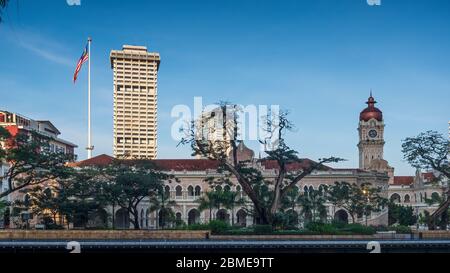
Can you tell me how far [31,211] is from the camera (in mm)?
45469

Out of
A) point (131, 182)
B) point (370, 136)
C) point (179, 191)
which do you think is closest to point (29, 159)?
point (131, 182)

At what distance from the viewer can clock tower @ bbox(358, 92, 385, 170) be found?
320 feet

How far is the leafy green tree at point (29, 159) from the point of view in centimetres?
3822

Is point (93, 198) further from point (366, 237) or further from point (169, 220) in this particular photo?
point (366, 237)

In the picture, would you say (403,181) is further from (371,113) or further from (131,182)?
(131,182)

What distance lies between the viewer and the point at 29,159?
38344 millimetres

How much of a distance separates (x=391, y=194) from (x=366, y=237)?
65.9 metres

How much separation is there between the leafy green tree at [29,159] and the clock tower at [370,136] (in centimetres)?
6775

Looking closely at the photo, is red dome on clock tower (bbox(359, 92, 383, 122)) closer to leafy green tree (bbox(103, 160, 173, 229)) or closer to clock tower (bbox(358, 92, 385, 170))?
clock tower (bbox(358, 92, 385, 170))

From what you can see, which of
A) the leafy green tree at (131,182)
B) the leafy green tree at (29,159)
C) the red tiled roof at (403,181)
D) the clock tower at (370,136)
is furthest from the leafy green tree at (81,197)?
the red tiled roof at (403,181)

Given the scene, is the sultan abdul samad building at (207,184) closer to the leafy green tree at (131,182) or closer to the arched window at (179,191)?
the arched window at (179,191)

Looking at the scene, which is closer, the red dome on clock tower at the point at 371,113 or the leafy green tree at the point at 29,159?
the leafy green tree at the point at 29,159

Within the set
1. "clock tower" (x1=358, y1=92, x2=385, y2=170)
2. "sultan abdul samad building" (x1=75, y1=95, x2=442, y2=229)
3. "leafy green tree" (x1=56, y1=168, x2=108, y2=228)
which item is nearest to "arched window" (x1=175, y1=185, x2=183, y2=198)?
"sultan abdul samad building" (x1=75, y1=95, x2=442, y2=229)
